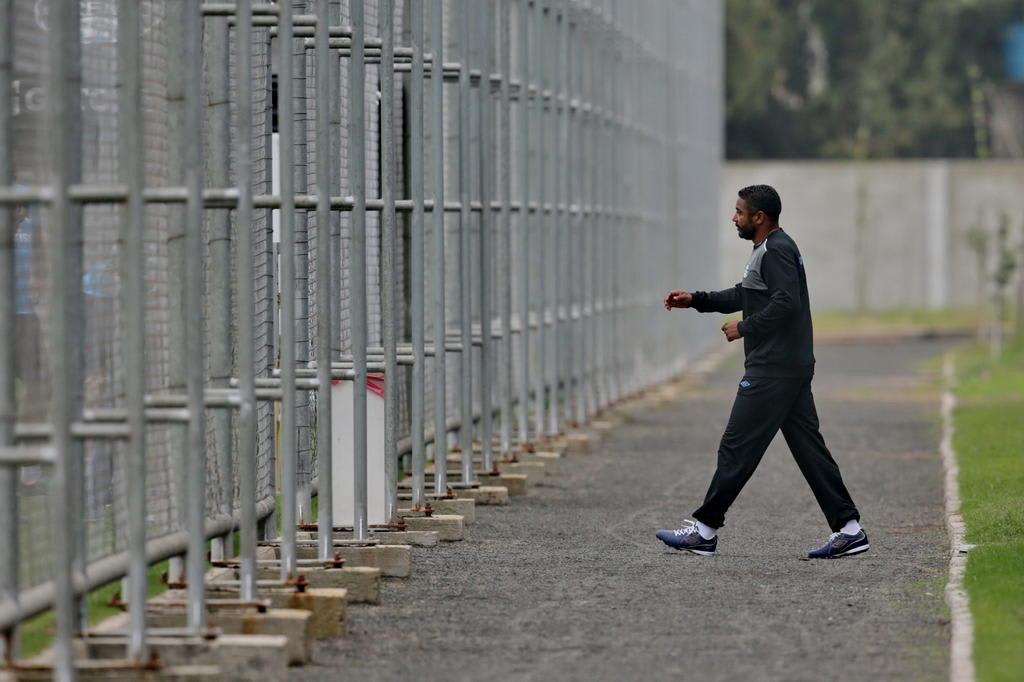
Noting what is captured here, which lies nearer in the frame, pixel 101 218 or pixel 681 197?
pixel 101 218

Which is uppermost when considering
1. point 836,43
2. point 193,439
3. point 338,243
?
point 836,43

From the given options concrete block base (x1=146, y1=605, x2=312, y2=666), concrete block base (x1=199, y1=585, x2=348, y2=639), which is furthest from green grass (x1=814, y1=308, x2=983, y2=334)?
concrete block base (x1=146, y1=605, x2=312, y2=666)

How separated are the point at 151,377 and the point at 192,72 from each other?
1.50 metres

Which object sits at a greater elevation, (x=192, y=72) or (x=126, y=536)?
(x=192, y=72)

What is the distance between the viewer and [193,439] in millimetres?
8703

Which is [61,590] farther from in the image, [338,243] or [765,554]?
[765,554]

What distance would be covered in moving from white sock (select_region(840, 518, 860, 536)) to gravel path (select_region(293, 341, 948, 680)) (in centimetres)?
18

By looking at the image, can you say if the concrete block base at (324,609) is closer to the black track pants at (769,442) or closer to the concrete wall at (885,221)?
the black track pants at (769,442)

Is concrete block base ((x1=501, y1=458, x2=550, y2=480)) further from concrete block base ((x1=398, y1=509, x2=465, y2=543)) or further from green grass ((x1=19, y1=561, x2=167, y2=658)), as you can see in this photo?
green grass ((x1=19, y1=561, x2=167, y2=658))

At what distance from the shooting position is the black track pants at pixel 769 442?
39.2 feet

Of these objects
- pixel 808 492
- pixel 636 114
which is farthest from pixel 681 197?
pixel 808 492

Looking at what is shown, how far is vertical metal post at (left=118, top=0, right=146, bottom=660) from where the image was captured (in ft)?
27.0

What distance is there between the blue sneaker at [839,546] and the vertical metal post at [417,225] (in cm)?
240

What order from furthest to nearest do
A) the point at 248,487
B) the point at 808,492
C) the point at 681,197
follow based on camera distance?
the point at 681,197 < the point at 808,492 < the point at 248,487
